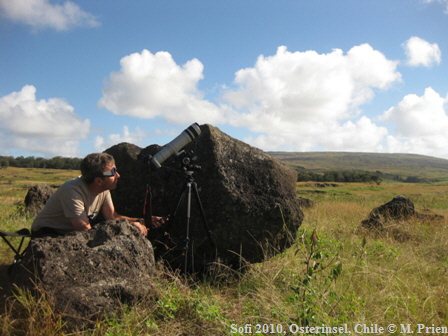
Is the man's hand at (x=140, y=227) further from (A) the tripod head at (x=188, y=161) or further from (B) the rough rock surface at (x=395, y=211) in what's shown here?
(B) the rough rock surface at (x=395, y=211)

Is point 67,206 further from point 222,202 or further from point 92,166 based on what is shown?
point 222,202

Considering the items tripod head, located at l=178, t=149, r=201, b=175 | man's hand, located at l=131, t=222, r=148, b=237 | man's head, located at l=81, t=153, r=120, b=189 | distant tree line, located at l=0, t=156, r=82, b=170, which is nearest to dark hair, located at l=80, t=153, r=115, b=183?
man's head, located at l=81, t=153, r=120, b=189

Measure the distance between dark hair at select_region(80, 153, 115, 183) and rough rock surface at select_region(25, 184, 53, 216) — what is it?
8175mm

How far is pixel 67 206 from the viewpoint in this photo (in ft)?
15.0

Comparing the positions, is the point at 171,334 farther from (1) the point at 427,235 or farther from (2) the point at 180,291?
(1) the point at 427,235

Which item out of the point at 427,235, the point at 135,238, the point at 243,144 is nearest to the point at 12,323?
the point at 135,238

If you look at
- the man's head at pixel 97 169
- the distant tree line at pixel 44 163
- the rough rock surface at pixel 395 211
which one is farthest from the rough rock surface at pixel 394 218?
the distant tree line at pixel 44 163

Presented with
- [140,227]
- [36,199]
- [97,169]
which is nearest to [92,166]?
[97,169]

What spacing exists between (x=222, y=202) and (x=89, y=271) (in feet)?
7.75

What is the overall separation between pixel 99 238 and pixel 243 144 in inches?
121

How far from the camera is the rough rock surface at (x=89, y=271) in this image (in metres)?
3.48

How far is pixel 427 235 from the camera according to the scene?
966cm

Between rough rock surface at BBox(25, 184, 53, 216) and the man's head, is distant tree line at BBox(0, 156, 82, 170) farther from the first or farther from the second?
the man's head

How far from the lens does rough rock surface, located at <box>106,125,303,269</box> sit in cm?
555
